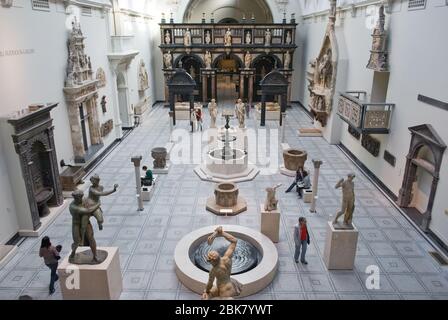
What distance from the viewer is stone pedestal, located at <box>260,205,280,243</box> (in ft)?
29.2

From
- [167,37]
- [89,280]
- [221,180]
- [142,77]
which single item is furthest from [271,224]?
[167,37]

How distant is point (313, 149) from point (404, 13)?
6.99 meters

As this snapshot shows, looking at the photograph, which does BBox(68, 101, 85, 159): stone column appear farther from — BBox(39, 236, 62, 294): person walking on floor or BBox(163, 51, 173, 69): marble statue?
BBox(163, 51, 173, 69): marble statue

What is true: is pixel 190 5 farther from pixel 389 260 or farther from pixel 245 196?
pixel 389 260

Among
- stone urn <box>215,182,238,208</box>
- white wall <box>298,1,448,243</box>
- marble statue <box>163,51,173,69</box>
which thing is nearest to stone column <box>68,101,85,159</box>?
stone urn <box>215,182,238,208</box>

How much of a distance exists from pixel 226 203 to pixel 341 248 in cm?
387

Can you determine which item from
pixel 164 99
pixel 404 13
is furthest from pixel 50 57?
pixel 164 99

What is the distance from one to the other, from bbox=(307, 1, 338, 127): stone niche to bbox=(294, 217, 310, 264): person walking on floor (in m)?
10.3

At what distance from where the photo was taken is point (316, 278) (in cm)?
774

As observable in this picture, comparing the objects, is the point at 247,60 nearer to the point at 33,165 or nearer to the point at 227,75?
the point at 227,75

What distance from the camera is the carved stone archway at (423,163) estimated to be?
893 centimetres

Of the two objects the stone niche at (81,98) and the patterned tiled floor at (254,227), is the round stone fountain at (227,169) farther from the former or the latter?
the stone niche at (81,98)

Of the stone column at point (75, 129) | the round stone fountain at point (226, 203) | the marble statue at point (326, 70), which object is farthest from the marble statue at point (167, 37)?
the round stone fountain at point (226, 203)

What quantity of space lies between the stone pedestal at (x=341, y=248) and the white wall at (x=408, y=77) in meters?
2.67
